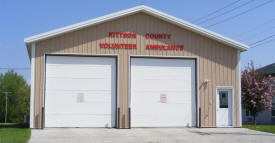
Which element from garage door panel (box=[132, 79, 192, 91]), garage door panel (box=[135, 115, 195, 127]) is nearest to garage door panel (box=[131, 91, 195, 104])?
garage door panel (box=[132, 79, 192, 91])

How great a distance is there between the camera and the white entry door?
20.7 meters

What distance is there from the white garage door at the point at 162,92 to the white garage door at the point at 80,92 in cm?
125

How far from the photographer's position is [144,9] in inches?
782

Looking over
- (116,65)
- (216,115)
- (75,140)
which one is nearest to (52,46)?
(116,65)

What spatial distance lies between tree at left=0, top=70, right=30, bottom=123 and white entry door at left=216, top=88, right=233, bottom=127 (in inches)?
2264

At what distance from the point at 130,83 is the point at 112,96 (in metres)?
1.14

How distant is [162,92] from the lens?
20.3m

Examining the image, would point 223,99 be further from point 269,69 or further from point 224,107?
point 269,69

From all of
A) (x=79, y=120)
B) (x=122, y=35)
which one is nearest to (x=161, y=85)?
(x=122, y=35)

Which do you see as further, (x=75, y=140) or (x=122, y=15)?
(x=122, y=15)

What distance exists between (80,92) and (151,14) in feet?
18.0

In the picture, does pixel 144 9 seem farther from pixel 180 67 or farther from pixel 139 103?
pixel 139 103

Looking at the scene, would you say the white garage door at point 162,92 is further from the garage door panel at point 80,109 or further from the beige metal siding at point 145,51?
the garage door panel at point 80,109

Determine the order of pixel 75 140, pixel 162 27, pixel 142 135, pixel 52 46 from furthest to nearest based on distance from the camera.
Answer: pixel 162 27 < pixel 52 46 < pixel 142 135 < pixel 75 140
